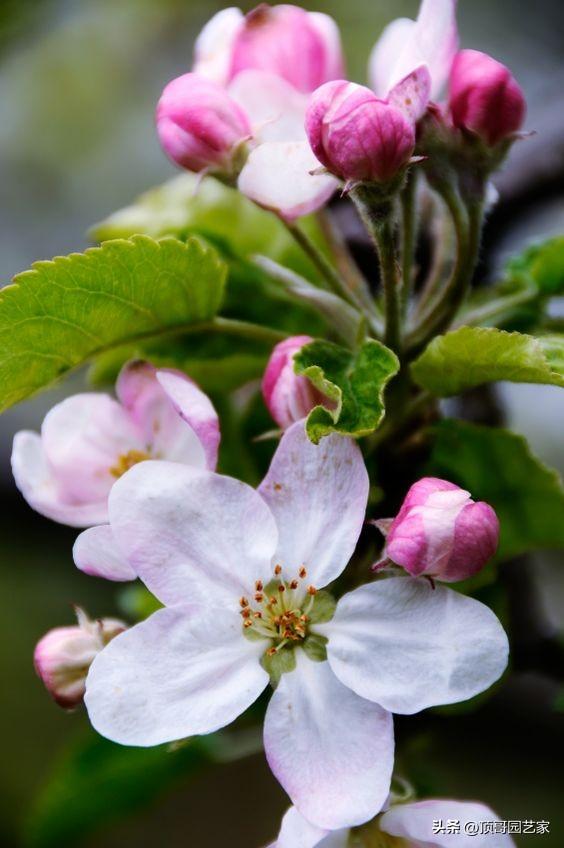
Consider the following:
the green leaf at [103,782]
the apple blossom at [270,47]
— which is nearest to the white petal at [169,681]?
the apple blossom at [270,47]

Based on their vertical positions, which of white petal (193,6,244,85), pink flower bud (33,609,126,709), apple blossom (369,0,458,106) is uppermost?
white petal (193,6,244,85)

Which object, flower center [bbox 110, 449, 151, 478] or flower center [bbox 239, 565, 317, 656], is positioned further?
flower center [bbox 110, 449, 151, 478]

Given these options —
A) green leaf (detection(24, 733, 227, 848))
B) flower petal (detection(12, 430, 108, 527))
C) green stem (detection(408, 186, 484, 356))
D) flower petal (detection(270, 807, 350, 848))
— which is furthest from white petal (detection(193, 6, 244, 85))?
green leaf (detection(24, 733, 227, 848))

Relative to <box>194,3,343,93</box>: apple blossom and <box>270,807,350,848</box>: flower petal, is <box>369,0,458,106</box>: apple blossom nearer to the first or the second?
<box>194,3,343,93</box>: apple blossom

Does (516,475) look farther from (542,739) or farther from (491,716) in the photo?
(542,739)

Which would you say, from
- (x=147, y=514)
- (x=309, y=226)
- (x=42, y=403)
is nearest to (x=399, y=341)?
(x=147, y=514)

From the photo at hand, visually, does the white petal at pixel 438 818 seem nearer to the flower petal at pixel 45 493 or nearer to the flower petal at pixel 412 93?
the flower petal at pixel 45 493
